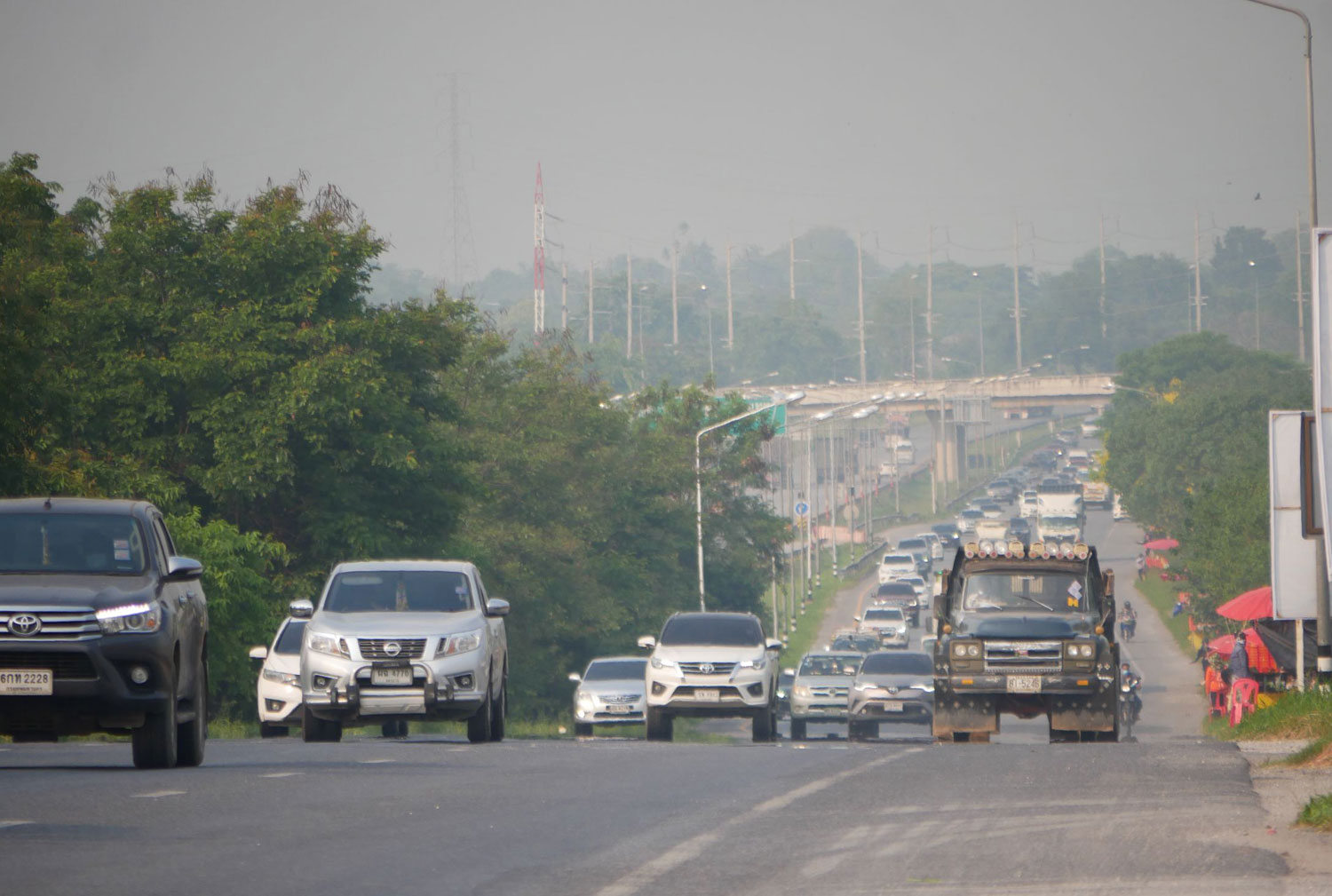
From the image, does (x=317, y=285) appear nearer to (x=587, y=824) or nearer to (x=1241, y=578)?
(x=587, y=824)

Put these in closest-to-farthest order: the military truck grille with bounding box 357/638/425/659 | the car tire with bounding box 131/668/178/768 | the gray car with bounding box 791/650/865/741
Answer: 1. the car tire with bounding box 131/668/178/768
2. the military truck grille with bounding box 357/638/425/659
3. the gray car with bounding box 791/650/865/741

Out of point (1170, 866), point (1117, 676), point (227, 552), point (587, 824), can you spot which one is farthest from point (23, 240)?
point (1170, 866)

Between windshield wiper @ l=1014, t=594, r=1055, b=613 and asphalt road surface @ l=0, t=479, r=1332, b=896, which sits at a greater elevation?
windshield wiper @ l=1014, t=594, r=1055, b=613

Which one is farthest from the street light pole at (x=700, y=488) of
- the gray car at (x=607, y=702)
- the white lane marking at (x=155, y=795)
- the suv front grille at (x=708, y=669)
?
the white lane marking at (x=155, y=795)

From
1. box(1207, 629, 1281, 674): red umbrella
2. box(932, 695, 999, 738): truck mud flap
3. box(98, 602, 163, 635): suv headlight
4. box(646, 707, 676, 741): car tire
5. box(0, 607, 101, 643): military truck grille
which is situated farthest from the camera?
box(1207, 629, 1281, 674): red umbrella

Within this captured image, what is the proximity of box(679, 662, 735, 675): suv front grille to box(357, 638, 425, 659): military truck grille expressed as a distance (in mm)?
7598

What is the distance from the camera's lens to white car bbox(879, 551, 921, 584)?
9694 centimetres

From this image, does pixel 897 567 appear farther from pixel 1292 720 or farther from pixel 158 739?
pixel 158 739

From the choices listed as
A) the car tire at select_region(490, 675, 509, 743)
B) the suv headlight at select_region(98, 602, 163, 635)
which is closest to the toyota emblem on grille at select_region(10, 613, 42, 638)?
the suv headlight at select_region(98, 602, 163, 635)

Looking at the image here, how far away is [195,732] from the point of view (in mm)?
14195

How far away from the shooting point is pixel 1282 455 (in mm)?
19109

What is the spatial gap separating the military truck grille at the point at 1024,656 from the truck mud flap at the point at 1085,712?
60 cm

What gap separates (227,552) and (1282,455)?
19.3 m

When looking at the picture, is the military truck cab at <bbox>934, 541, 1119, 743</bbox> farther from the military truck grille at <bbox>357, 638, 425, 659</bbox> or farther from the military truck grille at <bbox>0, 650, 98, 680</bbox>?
the military truck grille at <bbox>0, 650, 98, 680</bbox>
